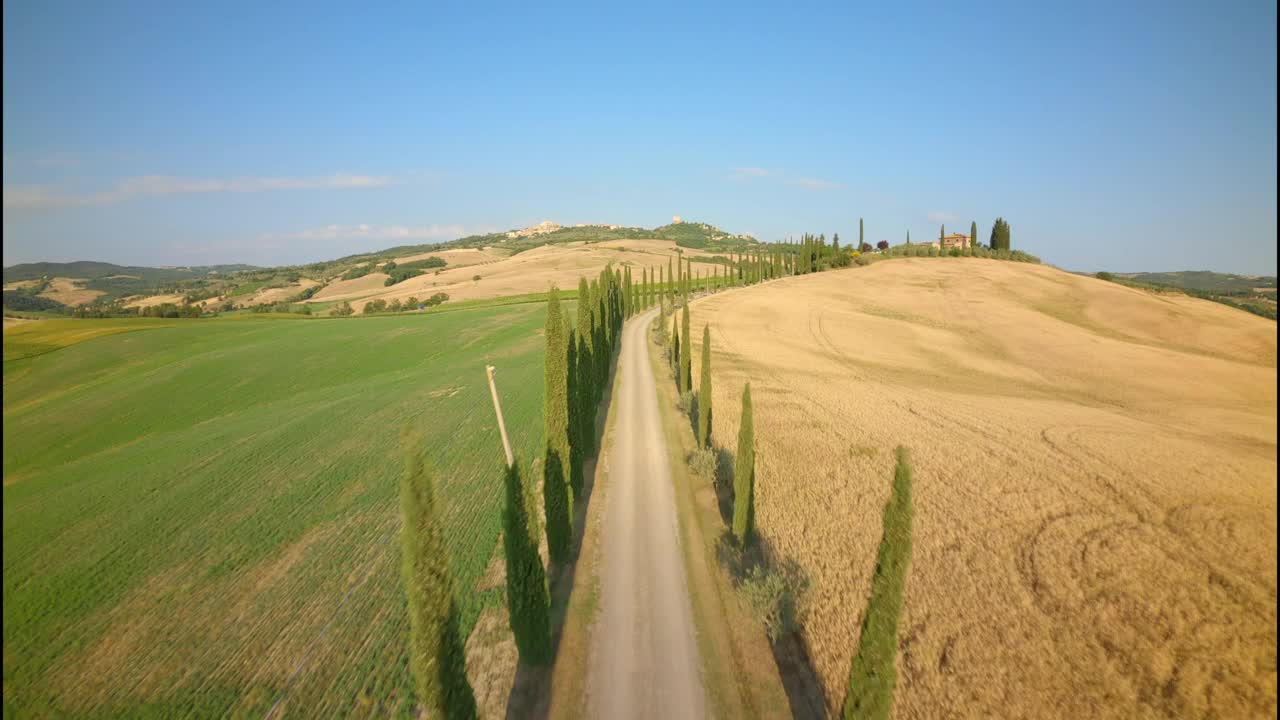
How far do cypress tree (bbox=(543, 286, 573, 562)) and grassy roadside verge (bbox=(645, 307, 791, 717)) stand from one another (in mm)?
4519

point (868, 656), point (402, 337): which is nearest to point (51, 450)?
point (402, 337)

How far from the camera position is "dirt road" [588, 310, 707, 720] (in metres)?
12.1

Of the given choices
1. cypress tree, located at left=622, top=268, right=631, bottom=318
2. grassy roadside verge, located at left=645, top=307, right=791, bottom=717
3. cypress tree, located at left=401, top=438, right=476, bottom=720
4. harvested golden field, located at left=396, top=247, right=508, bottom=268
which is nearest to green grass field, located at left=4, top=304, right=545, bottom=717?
cypress tree, located at left=401, top=438, right=476, bottom=720

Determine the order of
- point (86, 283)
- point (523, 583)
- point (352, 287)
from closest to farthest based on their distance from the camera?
point (523, 583)
point (352, 287)
point (86, 283)

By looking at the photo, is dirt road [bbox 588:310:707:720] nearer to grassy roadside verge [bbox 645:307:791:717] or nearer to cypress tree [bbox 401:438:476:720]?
grassy roadside verge [bbox 645:307:791:717]

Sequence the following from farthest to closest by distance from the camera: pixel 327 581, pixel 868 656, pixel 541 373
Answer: pixel 541 373 < pixel 327 581 < pixel 868 656

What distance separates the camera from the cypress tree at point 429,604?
8742 millimetres

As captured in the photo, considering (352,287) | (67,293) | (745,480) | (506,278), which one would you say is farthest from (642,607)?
(67,293)

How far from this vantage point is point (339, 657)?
13.2m

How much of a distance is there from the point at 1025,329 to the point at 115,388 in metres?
78.5

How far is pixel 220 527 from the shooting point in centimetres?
1912

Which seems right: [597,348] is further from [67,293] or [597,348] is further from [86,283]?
[86,283]

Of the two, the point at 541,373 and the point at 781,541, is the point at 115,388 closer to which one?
the point at 541,373

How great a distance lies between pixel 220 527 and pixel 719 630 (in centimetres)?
1984
